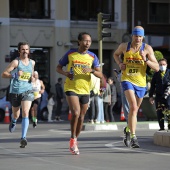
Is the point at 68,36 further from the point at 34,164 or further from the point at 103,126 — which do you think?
the point at 34,164

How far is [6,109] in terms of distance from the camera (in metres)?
28.1

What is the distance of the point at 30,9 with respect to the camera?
40.4 meters

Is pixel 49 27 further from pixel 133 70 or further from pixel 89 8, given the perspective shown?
pixel 133 70

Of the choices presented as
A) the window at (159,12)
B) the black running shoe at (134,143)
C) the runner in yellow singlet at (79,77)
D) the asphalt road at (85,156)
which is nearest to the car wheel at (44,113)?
the window at (159,12)

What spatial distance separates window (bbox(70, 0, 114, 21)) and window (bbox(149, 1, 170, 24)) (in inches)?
99.5

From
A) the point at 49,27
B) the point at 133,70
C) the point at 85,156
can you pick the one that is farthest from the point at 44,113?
the point at 85,156

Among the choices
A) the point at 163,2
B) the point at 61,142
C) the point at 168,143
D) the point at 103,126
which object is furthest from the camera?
the point at 163,2

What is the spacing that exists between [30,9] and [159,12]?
26.7 feet

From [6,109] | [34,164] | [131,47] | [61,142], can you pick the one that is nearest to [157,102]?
[61,142]

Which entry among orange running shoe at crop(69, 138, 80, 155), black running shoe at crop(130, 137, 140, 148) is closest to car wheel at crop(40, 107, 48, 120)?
black running shoe at crop(130, 137, 140, 148)

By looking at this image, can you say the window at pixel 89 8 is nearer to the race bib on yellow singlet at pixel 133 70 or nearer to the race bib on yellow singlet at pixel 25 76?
the race bib on yellow singlet at pixel 25 76

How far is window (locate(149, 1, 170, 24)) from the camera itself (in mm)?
43500

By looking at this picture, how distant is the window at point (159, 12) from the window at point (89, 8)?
253cm

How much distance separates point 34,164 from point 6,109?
17.8m
